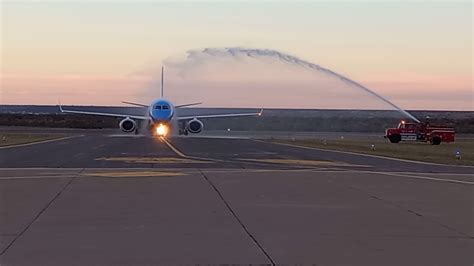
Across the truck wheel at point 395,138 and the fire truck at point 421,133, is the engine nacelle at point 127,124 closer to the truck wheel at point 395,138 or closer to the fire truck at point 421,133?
the fire truck at point 421,133

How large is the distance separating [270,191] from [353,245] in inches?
281

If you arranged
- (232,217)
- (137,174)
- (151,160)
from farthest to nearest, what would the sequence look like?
(151,160) < (137,174) < (232,217)

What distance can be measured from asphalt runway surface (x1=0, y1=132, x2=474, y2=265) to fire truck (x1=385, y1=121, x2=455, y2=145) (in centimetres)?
3076

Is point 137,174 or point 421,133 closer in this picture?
point 137,174

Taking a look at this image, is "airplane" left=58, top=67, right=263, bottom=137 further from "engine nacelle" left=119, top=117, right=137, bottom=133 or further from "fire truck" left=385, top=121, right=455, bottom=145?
"fire truck" left=385, top=121, right=455, bottom=145

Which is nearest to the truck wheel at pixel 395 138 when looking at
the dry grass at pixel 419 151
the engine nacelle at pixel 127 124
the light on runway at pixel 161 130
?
the dry grass at pixel 419 151

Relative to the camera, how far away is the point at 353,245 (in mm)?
9961

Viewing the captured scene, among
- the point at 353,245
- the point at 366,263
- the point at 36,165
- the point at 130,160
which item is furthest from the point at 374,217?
the point at 130,160

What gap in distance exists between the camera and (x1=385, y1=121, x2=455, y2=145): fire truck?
53.2m

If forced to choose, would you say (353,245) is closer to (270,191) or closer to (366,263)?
(366,263)

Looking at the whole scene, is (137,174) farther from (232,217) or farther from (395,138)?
(395,138)

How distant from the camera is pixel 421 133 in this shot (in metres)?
55.4

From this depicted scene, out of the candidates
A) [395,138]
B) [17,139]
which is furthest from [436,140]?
[17,139]

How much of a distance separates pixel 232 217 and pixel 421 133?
148 ft
